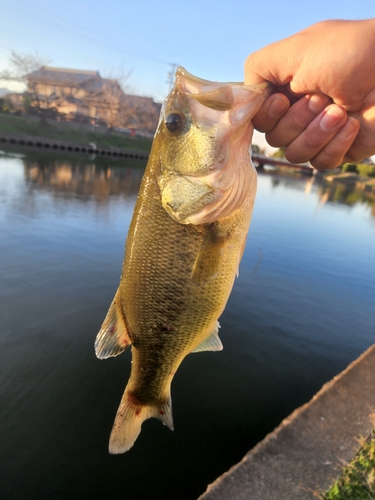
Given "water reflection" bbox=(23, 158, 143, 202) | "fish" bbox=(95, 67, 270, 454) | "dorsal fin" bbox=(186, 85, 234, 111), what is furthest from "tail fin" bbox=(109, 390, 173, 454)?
"water reflection" bbox=(23, 158, 143, 202)

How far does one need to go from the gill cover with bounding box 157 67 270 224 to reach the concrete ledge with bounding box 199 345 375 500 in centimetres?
234

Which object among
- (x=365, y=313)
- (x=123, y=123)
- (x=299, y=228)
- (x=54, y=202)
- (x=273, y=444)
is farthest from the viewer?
(x=123, y=123)

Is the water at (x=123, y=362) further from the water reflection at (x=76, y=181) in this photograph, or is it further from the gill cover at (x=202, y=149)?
the water reflection at (x=76, y=181)

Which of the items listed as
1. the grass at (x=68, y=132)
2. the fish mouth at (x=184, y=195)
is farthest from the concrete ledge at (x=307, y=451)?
the grass at (x=68, y=132)

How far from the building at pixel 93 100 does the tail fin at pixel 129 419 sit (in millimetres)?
45530

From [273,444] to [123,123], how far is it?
172 feet

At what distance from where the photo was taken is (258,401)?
4.72 metres

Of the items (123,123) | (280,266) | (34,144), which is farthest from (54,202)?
(123,123)

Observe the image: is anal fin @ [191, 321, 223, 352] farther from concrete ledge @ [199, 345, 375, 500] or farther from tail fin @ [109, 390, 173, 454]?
concrete ledge @ [199, 345, 375, 500]

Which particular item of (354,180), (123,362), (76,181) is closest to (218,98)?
(123,362)

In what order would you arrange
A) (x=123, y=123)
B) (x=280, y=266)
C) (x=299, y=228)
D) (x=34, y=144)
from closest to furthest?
(x=280, y=266) → (x=299, y=228) → (x=34, y=144) → (x=123, y=123)

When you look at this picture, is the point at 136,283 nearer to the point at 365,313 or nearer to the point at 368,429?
the point at 368,429

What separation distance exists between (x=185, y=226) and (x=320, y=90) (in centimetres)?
104

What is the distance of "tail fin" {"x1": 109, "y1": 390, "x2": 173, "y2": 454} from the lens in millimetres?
1941
